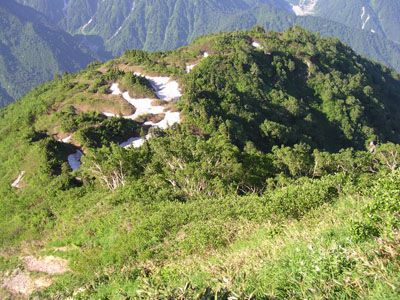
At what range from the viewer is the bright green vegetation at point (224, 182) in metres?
7.67

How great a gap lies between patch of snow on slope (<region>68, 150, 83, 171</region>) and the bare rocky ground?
27.2 m

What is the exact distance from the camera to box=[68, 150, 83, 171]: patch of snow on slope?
58.5 metres

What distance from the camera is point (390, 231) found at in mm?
6848

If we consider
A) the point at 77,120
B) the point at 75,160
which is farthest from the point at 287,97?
the point at 75,160

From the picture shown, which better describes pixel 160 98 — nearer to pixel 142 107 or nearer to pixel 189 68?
pixel 142 107

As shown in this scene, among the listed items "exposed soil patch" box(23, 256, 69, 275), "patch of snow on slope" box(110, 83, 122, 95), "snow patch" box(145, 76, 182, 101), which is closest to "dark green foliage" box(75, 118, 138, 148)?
"snow patch" box(145, 76, 182, 101)

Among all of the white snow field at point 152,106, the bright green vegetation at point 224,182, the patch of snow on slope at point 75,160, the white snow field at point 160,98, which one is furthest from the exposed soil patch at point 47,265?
the white snow field at point 160,98

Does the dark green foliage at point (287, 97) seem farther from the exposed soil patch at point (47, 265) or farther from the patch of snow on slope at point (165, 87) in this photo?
the exposed soil patch at point (47, 265)

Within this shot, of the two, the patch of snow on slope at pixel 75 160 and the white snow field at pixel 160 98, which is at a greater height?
the white snow field at pixel 160 98

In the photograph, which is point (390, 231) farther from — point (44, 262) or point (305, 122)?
point (305, 122)

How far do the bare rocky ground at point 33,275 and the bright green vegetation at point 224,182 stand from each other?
0.82 meters

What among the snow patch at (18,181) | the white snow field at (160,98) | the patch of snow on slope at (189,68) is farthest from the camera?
the patch of snow on slope at (189,68)

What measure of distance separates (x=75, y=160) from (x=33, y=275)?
105ft

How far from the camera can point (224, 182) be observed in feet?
131
